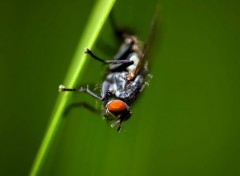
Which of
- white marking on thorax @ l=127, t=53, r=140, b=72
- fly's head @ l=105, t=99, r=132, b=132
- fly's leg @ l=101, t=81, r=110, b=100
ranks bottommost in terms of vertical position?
fly's head @ l=105, t=99, r=132, b=132

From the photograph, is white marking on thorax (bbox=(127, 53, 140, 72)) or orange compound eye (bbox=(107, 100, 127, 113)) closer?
orange compound eye (bbox=(107, 100, 127, 113))

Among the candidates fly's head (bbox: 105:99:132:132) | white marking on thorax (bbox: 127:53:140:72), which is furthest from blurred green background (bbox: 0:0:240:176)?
white marking on thorax (bbox: 127:53:140:72)

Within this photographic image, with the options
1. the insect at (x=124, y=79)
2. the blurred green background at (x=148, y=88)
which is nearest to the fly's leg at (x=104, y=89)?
the insect at (x=124, y=79)

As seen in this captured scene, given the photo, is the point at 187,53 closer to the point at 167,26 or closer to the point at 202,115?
the point at 167,26

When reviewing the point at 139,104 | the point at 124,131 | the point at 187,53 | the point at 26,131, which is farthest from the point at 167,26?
the point at 26,131

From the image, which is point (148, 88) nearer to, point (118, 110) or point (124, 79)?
point (118, 110)

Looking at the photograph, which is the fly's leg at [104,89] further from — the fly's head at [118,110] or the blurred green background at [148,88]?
the blurred green background at [148,88]

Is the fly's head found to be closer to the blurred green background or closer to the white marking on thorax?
the blurred green background

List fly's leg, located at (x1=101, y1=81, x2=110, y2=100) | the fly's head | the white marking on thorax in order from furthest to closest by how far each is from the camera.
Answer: the white marking on thorax, fly's leg, located at (x1=101, y1=81, x2=110, y2=100), the fly's head
